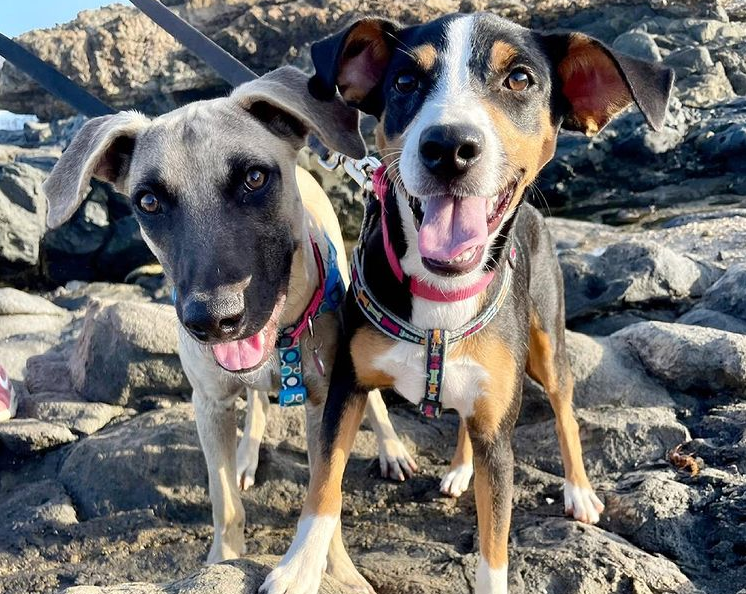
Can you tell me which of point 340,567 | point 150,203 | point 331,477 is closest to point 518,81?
point 150,203

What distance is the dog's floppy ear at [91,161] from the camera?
127 inches

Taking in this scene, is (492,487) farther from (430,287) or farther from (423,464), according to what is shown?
(423,464)

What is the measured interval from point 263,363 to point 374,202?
1038mm

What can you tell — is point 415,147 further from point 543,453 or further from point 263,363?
point 543,453

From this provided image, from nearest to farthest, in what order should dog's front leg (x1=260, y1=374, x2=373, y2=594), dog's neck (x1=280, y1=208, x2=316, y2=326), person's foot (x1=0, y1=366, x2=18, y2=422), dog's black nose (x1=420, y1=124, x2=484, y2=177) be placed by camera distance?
dog's black nose (x1=420, y1=124, x2=484, y2=177)
dog's front leg (x1=260, y1=374, x2=373, y2=594)
dog's neck (x1=280, y1=208, x2=316, y2=326)
person's foot (x1=0, y1=366, x2=18, y2=422)

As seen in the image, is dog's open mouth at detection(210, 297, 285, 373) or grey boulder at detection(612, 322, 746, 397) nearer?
dog's open mouth at detection(210, 297, 285, 373)

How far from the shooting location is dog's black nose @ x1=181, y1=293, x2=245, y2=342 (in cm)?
265

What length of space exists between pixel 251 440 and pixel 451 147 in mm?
2499

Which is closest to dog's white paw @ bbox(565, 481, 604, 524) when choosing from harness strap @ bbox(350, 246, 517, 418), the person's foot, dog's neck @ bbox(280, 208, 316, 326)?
harness strap @ bbox(350, 246, 517, 418)

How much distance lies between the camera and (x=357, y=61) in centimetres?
336

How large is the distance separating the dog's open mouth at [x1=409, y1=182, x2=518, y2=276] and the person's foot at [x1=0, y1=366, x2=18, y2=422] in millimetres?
3356

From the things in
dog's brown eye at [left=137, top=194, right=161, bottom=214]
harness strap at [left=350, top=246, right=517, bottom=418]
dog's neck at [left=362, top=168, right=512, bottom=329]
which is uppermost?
dog's brown eye at [left=137, top=194, right=161, bottom=214]

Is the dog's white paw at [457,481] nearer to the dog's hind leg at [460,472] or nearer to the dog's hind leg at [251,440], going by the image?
the dog's hind leg at [460,472]

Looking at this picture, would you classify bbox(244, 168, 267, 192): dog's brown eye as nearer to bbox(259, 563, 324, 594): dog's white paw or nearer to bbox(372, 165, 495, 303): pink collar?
bbox(372, 165, 495, 303): pink collar
